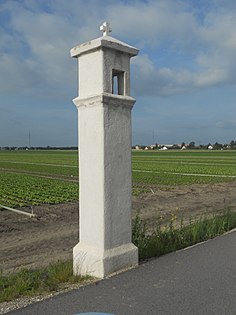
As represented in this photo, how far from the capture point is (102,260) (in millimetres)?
4516

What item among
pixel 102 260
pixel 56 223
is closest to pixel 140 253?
pixel 102 260

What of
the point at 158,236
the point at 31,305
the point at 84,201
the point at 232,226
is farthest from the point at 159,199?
the point at 31,305

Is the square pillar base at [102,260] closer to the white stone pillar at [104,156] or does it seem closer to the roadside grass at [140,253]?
the white stone pillar at [104,156]

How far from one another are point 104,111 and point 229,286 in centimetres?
250

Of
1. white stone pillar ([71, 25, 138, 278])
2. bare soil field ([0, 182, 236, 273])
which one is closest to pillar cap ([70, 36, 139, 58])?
white stone pillar ([71, 25, 138, 278])

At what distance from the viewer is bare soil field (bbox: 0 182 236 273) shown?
721 cm

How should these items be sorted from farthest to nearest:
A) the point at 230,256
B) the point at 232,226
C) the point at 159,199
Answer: the point at 159,199
the point at 232,226
the point at 230,256

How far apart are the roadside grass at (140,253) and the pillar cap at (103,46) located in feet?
8.34

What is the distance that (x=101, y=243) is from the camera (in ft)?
14.9

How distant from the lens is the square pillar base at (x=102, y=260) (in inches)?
179

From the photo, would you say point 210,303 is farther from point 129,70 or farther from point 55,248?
point 55,248

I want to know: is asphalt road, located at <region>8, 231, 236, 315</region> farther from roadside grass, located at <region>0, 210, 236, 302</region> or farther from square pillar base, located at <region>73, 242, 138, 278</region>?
roadside grass, located at <region>0, 210, 236, 302</region>

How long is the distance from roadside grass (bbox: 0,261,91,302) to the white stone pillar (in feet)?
0.57

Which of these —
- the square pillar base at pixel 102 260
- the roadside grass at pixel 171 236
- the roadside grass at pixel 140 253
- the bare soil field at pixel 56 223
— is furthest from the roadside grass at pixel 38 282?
the bare soil field at pixel 56 223
